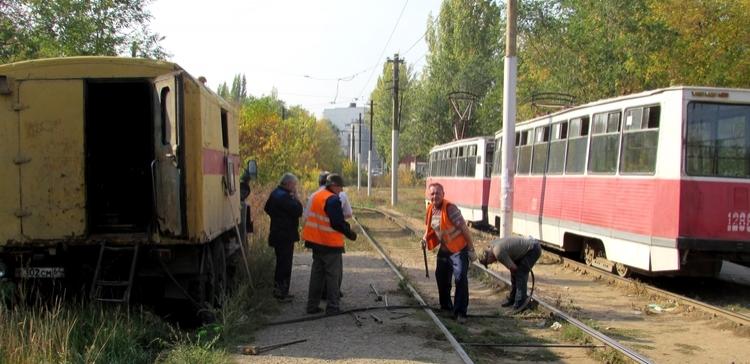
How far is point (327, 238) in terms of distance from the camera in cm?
922

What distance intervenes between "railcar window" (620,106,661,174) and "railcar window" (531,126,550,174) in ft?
13.2

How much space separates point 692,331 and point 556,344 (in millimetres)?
2058

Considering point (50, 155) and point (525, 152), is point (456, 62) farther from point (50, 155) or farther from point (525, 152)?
point (50, 155)

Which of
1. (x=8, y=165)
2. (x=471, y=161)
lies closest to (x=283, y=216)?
(x=8, y=165)

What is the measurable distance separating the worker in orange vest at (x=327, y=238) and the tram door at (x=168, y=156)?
2144mm

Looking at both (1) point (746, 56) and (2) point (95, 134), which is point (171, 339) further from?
(1) point (746, 56)

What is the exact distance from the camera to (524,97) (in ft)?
96.2

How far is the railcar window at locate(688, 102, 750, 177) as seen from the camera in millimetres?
10469

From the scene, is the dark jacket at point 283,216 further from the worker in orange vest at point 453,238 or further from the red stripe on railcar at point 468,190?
the red stripe on railcar at point 468,190

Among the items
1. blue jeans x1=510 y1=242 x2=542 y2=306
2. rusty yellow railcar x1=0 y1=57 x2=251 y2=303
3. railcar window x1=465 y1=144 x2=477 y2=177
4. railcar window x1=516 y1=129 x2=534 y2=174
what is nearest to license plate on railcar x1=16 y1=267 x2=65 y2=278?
A: rusty yellow railcar x1=0 y1=57 x2=251 y2=303

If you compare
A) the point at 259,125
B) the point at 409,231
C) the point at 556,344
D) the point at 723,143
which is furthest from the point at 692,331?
the point at 259,125

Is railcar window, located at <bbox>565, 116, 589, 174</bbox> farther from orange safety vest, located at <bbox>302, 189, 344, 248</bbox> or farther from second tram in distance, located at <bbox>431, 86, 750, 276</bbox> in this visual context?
orange safety vest, located at <bbox>302, 189, 344, 248</bbox>

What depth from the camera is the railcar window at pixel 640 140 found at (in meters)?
11.1

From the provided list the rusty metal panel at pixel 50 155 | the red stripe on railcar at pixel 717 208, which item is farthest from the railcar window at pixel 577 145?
the rusty metal panel at pixel 50 155
